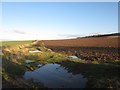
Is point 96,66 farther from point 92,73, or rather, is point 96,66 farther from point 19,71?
point 19,71

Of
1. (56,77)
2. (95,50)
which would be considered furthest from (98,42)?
(56,77)

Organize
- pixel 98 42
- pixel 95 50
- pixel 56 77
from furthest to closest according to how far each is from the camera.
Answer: pixel 98 42
pixel 95 50
pixel 56 77

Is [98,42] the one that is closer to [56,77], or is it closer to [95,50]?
[95,50]

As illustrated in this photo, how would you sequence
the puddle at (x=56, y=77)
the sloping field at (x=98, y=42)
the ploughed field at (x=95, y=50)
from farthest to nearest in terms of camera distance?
1. the sloping field at (x=98, y=42)
2. the ploughed field at (x=95, y=50)
3. the puddle at (x=56, y=77)

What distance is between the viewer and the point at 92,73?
22391 mm

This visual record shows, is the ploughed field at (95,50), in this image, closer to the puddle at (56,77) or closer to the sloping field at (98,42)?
the sloping field at (98,42)

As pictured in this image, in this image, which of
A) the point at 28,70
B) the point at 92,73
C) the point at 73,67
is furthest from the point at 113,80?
the point at 28,70

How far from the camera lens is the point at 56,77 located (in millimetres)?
23766

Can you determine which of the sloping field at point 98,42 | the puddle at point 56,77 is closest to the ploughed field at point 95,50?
the sloping field at point 98,42

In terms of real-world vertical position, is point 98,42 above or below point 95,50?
above

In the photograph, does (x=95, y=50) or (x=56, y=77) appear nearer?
(x=56, y=77)

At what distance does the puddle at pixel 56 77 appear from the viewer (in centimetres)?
2030

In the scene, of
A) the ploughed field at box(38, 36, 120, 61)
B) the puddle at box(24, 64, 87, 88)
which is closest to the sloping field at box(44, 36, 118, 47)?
the ploughed field at box(38, 36, 120, 61)

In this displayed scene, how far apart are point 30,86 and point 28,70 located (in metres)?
9.35
